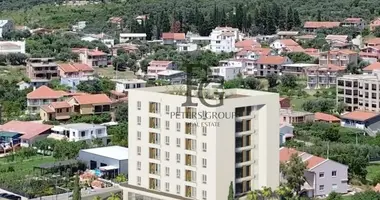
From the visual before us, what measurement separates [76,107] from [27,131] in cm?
312

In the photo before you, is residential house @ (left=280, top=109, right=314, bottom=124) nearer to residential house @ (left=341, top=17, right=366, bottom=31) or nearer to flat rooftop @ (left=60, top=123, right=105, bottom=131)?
flat rooftop @ (left=60, top=123, right=105, bottom=131)

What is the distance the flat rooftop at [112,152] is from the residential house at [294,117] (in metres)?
5.55

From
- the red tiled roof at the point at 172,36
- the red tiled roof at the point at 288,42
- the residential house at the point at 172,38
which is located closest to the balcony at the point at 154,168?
the red tiled roof at the point at 288,42

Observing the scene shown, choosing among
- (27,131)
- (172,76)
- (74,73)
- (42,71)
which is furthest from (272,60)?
(27,131)

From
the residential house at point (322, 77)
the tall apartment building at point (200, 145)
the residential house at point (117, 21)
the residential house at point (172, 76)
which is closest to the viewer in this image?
the tall apartment building at point (200, 145)

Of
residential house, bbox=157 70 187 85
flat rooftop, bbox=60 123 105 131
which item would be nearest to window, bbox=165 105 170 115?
flat rooftop, bbox=60 123 105 131

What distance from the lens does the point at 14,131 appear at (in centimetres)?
2031

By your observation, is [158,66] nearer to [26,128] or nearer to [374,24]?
[26,128]

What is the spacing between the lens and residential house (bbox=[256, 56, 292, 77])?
30.4m

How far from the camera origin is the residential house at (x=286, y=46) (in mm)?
34312

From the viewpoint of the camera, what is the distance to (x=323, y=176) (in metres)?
15.1

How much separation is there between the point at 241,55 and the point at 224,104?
2095cm

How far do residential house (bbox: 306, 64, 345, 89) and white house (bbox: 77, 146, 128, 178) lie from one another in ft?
40.1

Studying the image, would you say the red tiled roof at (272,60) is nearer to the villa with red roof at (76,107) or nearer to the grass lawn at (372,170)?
the villa with red roof at (76,107)
